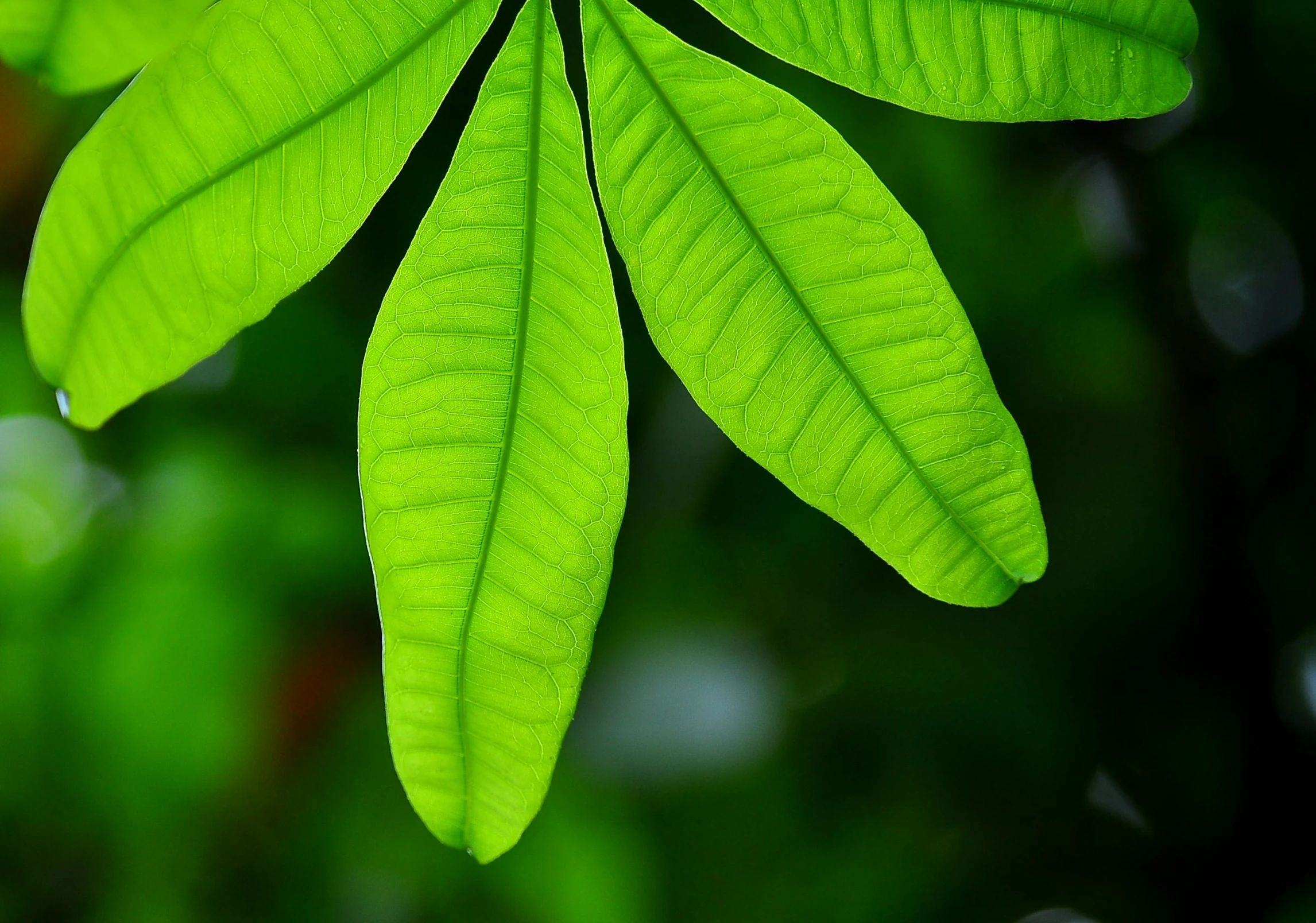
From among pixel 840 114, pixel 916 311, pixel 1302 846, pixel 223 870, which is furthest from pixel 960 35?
pixel 223 870

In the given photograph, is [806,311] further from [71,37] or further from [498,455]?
[71,37]

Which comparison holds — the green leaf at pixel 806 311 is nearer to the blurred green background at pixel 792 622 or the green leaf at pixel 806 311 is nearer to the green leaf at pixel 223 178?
the green leaf at pixel 223 178

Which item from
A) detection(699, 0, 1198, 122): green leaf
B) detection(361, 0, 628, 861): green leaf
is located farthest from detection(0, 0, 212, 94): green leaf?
detection(699, 0, 1198, 122): green leaf

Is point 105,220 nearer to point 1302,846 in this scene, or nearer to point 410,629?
point 410,629

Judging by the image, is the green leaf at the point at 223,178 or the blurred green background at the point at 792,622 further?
the blurred green background at the point at 792,622

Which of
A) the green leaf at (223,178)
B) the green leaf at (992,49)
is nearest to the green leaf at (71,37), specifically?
the green leaf at (223,178)

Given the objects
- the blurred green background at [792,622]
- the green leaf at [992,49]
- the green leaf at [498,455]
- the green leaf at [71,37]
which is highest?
the green leaf at [992,49]

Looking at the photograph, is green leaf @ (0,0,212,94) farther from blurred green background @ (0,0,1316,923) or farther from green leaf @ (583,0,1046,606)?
blurred green background @ (0,0,1316,923)
